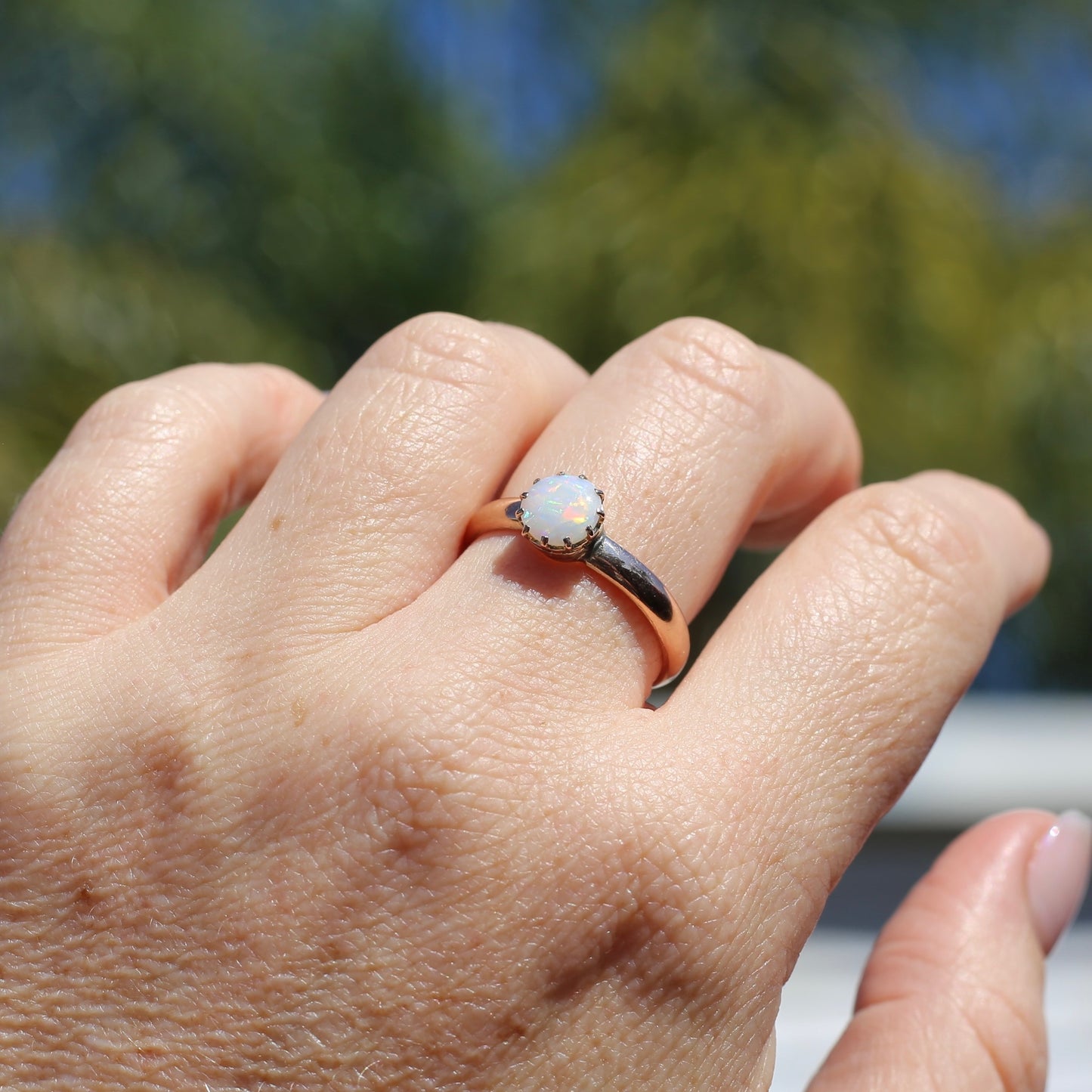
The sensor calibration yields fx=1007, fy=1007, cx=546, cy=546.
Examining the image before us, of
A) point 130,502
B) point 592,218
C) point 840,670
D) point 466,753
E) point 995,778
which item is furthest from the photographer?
point 592,218

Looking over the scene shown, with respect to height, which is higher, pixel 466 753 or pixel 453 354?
pixel 453 354

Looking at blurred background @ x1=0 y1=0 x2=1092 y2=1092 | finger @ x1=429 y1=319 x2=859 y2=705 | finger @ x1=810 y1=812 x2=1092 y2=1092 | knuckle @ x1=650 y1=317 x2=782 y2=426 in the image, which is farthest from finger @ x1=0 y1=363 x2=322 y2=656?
blurred background @ x1=0 y1=0 x2=1092 y2=1092

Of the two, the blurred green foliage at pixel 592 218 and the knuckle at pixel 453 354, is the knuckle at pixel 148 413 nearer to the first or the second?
the knuckle at pixel 453 354

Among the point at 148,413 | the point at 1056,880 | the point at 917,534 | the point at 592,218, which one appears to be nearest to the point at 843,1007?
the point at 1056,880

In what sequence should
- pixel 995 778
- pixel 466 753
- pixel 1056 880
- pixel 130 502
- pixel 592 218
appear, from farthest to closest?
pixel 592 218, pixel 995 778, pixel 1056 880, pixel 130 502, pixel 466 753

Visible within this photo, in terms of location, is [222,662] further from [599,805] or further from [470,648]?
[599,805]

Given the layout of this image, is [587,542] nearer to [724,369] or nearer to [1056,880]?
[724,369]

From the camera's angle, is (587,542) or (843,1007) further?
(843,1007)

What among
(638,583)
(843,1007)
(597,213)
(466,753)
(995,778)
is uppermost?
(597,213)
